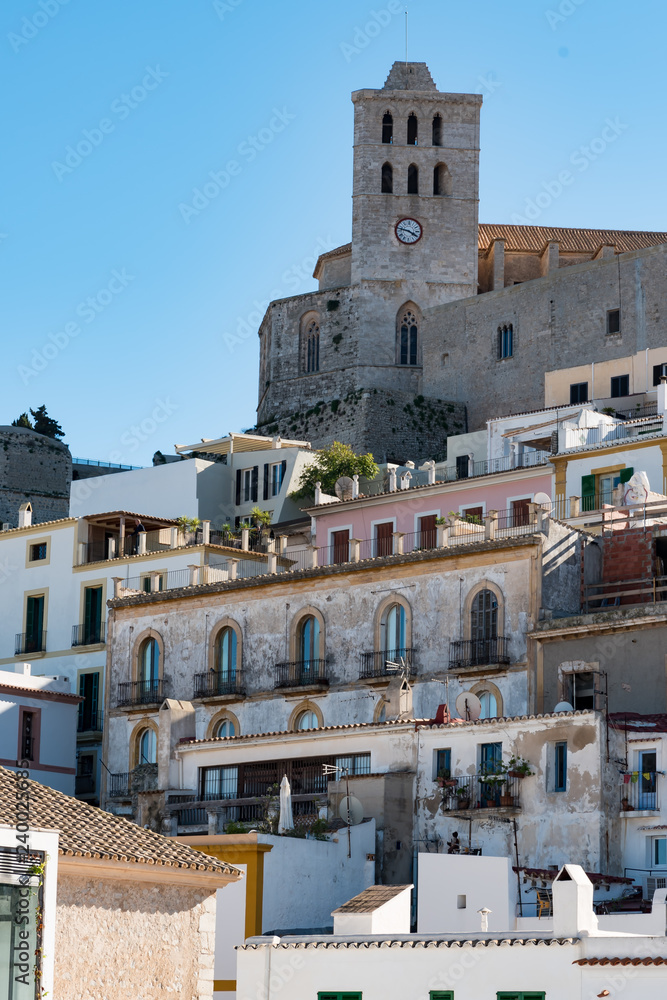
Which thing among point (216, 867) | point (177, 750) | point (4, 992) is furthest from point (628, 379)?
point (4, 992)

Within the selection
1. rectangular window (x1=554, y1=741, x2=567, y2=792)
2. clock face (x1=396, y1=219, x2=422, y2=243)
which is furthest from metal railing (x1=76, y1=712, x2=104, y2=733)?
clock face (x1=396, y1=219, x2=422, y2=243)

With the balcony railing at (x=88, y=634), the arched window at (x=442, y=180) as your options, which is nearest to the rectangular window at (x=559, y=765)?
the balcony railing at (x=88, y=634)

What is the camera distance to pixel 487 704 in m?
38.3

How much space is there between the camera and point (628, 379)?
199 feet

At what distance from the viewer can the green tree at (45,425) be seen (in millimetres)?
87062

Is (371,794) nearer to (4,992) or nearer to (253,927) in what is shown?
(253,927)

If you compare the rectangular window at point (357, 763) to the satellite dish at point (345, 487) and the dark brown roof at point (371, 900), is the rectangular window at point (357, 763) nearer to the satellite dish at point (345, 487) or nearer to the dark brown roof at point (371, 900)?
the dark brown roof at point (371, 900)

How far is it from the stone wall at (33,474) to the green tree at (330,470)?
20.9m

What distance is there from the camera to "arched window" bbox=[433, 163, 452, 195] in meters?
82.6

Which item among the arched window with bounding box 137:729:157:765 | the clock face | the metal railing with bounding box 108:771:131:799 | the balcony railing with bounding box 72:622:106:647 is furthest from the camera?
the clock face

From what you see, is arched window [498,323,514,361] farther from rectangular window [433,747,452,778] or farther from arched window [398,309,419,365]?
rectangular window [433,747,452,778]

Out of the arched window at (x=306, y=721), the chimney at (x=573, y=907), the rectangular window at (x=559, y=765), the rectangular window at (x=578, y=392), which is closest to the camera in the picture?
the chimney at (x=573, y=907)

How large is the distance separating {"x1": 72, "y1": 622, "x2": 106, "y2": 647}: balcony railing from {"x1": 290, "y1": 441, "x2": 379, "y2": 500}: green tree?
41.4 ft

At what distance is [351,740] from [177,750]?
487 cm
